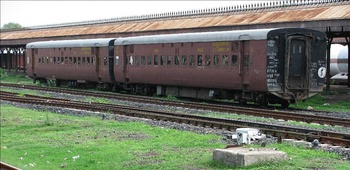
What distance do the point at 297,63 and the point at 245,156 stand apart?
14.0m

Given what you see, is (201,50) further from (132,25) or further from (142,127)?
(132,25)

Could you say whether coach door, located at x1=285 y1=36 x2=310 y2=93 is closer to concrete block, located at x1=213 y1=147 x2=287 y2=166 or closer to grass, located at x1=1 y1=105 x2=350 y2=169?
grass, located at x1=1 y1=105 x2=350 y2=169

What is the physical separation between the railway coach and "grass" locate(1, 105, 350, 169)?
24.0ft

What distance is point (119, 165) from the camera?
1162 cm

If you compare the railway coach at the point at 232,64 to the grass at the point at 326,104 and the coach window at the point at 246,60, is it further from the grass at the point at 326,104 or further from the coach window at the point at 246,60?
the grass at the point at 326,104

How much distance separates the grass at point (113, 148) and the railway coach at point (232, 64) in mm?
7329

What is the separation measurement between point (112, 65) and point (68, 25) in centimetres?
3028

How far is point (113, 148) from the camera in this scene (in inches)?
530

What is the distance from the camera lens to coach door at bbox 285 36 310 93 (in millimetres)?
23375

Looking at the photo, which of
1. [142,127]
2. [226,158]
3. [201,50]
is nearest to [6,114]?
[142,127]

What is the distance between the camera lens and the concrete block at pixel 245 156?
10438mm

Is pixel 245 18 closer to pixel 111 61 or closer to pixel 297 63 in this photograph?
pixel 111 61

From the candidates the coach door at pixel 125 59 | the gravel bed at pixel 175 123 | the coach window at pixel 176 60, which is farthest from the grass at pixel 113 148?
the coach door at pixel 125 59

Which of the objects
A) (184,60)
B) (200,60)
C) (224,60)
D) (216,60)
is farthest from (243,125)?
(184,60)
